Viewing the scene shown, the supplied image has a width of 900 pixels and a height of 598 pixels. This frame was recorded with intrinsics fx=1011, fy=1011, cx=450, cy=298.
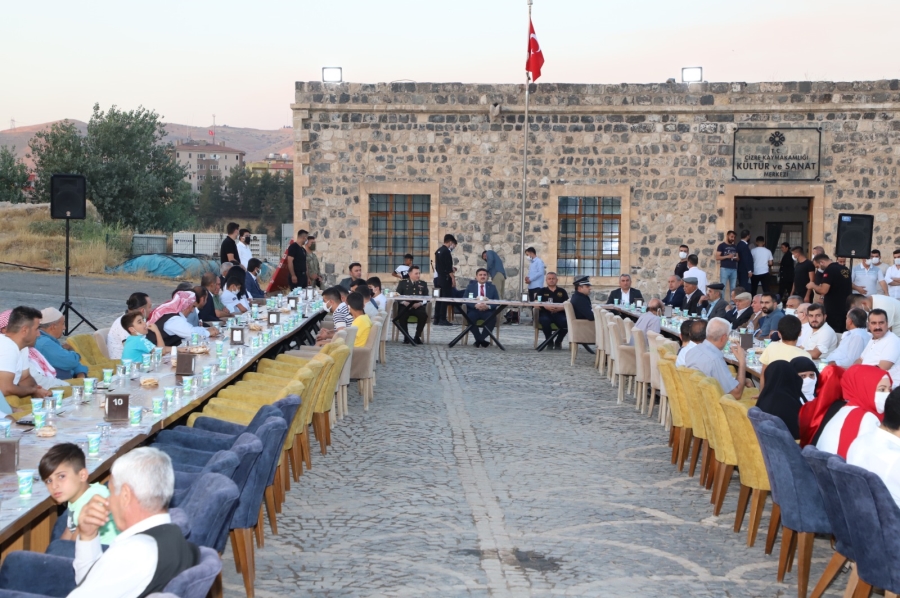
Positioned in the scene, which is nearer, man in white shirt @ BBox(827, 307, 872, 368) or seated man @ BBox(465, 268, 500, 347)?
man in white shirt @ BBox(827, 307, 872, 368)

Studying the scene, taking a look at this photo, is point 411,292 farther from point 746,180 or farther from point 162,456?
point 162,456

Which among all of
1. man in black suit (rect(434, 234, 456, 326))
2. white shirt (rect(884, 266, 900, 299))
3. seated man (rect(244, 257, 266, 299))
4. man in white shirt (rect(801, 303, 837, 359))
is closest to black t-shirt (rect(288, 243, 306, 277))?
seated man (rect(244, 257, 266, 299))

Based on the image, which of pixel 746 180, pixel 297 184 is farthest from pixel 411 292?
pixel 746 180

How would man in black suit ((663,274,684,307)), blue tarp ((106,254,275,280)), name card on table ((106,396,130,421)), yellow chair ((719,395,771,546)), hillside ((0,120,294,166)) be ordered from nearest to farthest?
name card on table ((106,396,130,421)) < yellow chair ((719,395,771,546)) < man in black suit ((663,274,684,307)) < blue tarp ((106,254,275,280)) < hillside ((0,120,294,166))

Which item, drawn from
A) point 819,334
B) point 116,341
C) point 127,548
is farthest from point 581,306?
point 127,548

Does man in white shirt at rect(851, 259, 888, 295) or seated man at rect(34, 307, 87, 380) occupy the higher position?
man in white shirt at rect(851, 259, 888, 295)

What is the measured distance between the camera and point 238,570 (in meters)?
4.89

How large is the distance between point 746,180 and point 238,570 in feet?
51.4

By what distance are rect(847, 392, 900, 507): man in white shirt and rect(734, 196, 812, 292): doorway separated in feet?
63.7

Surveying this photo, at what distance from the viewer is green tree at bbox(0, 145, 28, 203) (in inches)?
1558

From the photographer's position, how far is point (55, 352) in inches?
303

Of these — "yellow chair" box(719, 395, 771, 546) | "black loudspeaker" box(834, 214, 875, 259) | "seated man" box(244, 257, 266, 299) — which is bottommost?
"yellow chair" box(719, 395, 771, 546)

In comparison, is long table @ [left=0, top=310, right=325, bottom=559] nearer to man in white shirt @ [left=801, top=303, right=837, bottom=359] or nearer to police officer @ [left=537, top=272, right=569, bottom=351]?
man in white shirt @ [left=801, top=303, right=837, bottom=359]

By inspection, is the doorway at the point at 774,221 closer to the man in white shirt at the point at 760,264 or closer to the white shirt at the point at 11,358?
the man in white shirt at the point at 760,264
